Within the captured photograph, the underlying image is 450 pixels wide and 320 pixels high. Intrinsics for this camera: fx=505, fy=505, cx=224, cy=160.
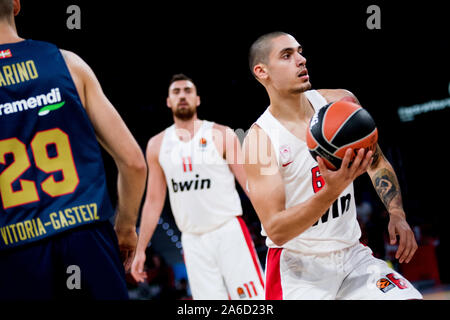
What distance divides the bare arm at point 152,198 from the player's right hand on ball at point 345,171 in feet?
8.46

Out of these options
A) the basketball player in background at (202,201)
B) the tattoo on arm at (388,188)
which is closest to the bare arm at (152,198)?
the basketball player in background at (202,201)

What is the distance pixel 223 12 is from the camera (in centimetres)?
457

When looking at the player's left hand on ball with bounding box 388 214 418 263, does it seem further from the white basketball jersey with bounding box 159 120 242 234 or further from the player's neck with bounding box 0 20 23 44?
the white basketball jersey with bounding box 159 120 242 234

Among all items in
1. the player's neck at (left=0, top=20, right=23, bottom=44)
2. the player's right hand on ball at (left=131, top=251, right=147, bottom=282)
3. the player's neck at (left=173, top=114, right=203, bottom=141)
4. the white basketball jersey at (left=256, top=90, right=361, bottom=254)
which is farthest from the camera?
the player's neck at (left=173, top=114, right=203, bottom=141)

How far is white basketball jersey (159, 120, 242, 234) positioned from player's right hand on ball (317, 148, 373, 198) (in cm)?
239

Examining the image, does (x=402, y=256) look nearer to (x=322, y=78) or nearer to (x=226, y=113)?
(x=322, y=78)

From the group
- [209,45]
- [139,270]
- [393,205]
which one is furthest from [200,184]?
[393,205]

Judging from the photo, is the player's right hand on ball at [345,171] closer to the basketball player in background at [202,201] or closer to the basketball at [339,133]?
the basketball at [339,133]

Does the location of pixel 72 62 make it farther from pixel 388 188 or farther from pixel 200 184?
pixel 200 184

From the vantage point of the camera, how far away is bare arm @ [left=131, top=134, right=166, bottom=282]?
4.63 m

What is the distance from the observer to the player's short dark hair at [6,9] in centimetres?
209

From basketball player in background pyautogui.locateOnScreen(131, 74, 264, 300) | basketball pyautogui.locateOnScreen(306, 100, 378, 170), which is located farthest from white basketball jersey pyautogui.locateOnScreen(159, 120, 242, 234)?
basketball pyautogui.locateOnScreen(306, 100, 378, 170)
